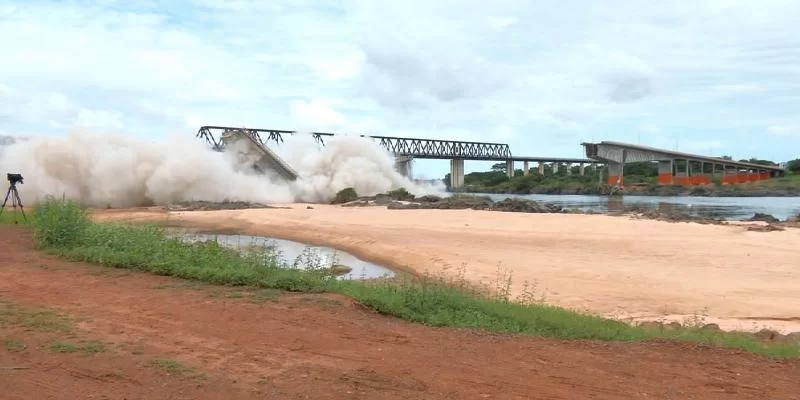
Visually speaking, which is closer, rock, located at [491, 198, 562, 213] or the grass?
the grass

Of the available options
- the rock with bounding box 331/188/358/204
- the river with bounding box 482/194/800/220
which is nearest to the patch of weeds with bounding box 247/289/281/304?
the river with bounding box 482/194/800/220

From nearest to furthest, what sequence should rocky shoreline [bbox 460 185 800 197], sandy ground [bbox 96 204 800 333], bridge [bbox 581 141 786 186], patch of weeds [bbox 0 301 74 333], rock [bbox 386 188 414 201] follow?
patch of weeds [bbox 0 301 74 333] → sandy ground [bbox 96 204 800 333] → rock [bbox 386 188 414 201] → rocky shoreline [bbox 460 185 800 197] → bridge [bbox 581 141 786 186]

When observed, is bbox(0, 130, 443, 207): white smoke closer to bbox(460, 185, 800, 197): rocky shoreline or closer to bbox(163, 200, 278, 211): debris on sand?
bbox(163, 200, 278, 211): debris on sand

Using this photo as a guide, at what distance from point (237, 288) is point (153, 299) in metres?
1.68

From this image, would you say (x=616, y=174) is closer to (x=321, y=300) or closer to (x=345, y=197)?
(x=345, y=197)

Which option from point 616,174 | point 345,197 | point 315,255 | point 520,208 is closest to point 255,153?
point 345,197

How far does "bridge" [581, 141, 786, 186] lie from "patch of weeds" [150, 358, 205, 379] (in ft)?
385

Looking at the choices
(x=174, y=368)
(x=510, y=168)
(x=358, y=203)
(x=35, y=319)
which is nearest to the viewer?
(x=174, y=368)

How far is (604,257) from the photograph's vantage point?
71.1 ft

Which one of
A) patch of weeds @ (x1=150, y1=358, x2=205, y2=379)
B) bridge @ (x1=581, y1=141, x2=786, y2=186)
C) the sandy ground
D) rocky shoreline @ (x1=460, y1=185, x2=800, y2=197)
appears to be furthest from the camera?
bridge @ (x1=581, y1=141, x2=786, y2=186)

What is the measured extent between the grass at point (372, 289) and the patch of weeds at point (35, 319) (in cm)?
335

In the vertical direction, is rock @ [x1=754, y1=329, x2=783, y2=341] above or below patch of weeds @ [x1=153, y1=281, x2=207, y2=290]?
below

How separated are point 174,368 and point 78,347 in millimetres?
1575

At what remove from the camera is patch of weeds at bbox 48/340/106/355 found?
24.7ft
